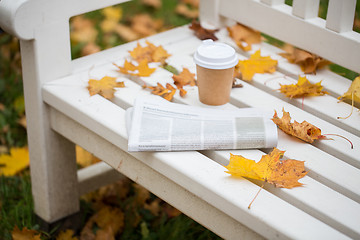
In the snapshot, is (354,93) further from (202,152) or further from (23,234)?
(23,234)

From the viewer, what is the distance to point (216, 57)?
140 cm

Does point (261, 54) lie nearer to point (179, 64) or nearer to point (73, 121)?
point (179, 64)

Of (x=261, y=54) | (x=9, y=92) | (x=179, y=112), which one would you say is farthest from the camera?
(x=9, y=92)

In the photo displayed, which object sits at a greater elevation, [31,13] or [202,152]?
[31,13]

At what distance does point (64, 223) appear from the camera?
183 cm

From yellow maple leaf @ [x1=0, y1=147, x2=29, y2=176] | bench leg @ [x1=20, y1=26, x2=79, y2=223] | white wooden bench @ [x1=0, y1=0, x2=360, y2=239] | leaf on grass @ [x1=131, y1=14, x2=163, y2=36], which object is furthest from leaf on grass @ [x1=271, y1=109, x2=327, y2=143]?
leaf on grass @ [x1=131, y1=14, x2=163, y2=36]

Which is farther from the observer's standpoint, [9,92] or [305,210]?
[9,92]

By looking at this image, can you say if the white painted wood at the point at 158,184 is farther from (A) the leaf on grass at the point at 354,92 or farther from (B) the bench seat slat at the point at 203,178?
(A) the leaf on grass at the point at 354,92

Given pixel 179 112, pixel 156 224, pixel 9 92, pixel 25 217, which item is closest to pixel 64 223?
pixel 25 217

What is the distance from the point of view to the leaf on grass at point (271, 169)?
121 cm

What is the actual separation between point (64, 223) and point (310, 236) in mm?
1037

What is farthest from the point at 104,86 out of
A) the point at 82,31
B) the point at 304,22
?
the point at 82,31

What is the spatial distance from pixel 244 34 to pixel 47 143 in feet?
2.69

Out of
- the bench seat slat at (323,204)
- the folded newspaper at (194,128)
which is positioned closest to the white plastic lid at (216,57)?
the folded newspaper at (194,128)
